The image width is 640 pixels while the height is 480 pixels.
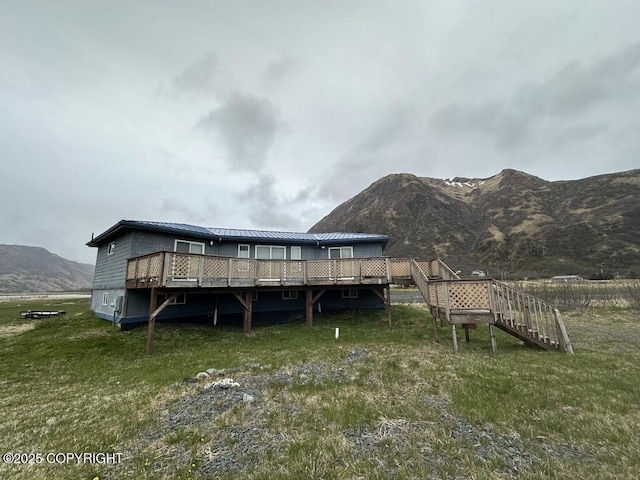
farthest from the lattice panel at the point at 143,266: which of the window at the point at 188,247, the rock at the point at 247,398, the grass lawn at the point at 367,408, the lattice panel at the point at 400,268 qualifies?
the lattice panel at the point at 400,268

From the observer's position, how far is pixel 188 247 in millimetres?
16656

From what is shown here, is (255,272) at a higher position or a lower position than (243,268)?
lower

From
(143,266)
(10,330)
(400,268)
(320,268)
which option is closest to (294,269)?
(320,268)

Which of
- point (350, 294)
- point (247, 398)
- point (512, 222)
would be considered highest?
point (512, 222)

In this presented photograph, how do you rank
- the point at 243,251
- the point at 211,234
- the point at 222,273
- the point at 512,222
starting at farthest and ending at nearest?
the point at 512,222
the point at 243,251
the point at 211,234
the point at 222,273

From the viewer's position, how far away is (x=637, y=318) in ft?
55.8

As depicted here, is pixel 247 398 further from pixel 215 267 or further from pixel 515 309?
pixel 515 309

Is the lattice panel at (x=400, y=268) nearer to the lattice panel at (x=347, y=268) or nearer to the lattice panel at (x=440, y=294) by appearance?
the lattice panel at (x=347, y=268)

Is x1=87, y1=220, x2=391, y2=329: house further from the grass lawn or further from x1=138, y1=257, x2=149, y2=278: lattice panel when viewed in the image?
the grass lawn

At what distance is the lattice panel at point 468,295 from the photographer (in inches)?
417

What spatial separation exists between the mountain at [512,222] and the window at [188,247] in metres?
66.0

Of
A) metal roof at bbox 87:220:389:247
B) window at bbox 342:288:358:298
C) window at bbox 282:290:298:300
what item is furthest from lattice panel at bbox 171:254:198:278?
window at bbox 342:288:358:298

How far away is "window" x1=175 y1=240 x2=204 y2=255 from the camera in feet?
53.2

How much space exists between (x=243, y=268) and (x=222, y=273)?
1.15 m
